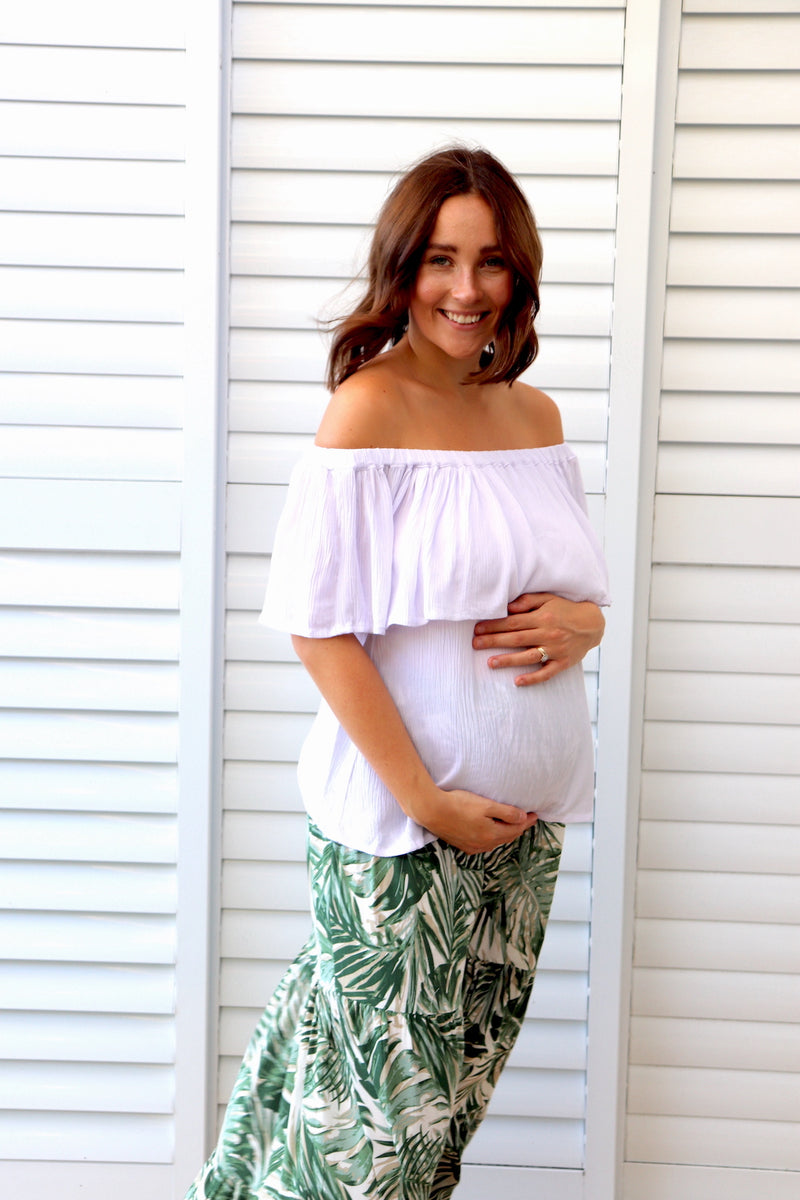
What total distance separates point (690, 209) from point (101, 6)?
105cm

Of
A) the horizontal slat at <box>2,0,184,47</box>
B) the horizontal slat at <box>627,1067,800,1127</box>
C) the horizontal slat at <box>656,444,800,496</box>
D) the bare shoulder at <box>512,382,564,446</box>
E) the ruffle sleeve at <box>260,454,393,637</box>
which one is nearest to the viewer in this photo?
the ruffle sleeve at <box>260,454,393,637</box>

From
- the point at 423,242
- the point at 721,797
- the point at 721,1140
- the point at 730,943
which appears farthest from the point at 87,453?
the point at 721,1140

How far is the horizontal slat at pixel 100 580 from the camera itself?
189cm

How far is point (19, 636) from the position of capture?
1905 millimetres

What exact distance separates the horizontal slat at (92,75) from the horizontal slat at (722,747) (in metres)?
1.39

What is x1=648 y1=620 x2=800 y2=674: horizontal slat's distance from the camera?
1920 mm

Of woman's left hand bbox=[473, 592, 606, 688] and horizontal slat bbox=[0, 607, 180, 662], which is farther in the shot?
horizontal slat bbox=[0, 607, 180, 662]

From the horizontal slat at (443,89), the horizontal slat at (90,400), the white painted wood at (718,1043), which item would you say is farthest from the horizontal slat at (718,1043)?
the horizontal slat at (443,89)

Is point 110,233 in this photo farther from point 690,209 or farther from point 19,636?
point 690,209

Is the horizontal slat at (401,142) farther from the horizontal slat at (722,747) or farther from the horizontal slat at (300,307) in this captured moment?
the horizontal slat at (722,747)

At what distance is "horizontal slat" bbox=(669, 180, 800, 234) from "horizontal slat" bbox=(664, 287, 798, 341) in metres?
0.10

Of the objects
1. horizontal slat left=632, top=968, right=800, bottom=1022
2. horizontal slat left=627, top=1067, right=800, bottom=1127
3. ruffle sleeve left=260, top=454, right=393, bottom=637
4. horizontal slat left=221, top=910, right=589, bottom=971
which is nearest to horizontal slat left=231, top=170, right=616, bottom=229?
ruffle sleeve left=260, top=454, right=393, bottom=637

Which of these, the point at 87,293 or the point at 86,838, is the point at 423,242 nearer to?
the point at 87,293

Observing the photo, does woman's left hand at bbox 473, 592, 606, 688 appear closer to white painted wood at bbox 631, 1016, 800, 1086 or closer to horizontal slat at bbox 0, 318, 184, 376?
horizontal slat at bbox 0, 318, 184, 376
